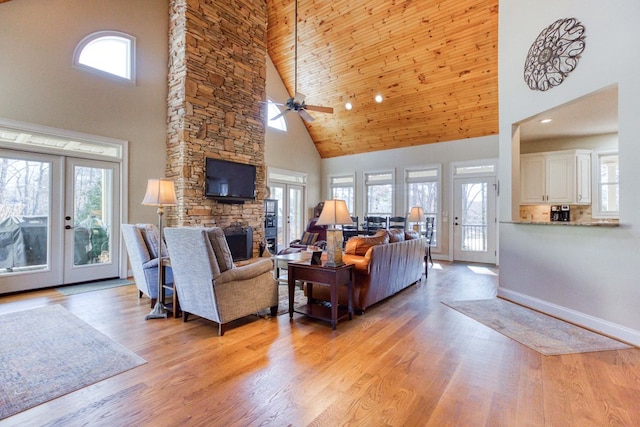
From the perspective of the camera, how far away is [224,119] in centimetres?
589

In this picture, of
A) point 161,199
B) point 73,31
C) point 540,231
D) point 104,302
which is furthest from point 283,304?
point 73,31

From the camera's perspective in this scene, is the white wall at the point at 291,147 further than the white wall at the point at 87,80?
Yes

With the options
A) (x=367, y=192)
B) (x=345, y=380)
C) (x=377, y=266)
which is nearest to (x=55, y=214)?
(x=377, y=266)

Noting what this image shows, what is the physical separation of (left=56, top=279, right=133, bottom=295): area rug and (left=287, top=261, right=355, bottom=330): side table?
10.2ft

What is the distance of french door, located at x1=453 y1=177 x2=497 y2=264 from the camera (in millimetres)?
6883

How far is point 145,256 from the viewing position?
3.64 m

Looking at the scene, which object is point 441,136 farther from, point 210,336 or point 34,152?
point 34,152

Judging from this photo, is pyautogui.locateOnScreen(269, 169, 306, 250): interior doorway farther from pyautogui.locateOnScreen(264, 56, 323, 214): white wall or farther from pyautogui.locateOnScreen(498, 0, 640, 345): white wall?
pyautogui.locateOnScreen(498, 0, 640, 345): white wall

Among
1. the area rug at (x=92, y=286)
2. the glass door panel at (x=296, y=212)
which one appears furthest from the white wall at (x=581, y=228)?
the area rug at (x=92, y=286)

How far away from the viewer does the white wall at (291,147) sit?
785 centimetres

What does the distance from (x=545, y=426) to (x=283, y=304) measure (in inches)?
107

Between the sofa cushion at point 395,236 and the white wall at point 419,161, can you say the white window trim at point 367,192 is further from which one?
the sofa cushion at point 395,236

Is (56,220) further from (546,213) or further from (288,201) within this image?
(546,213)

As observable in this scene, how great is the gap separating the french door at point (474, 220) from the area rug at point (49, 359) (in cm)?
672
